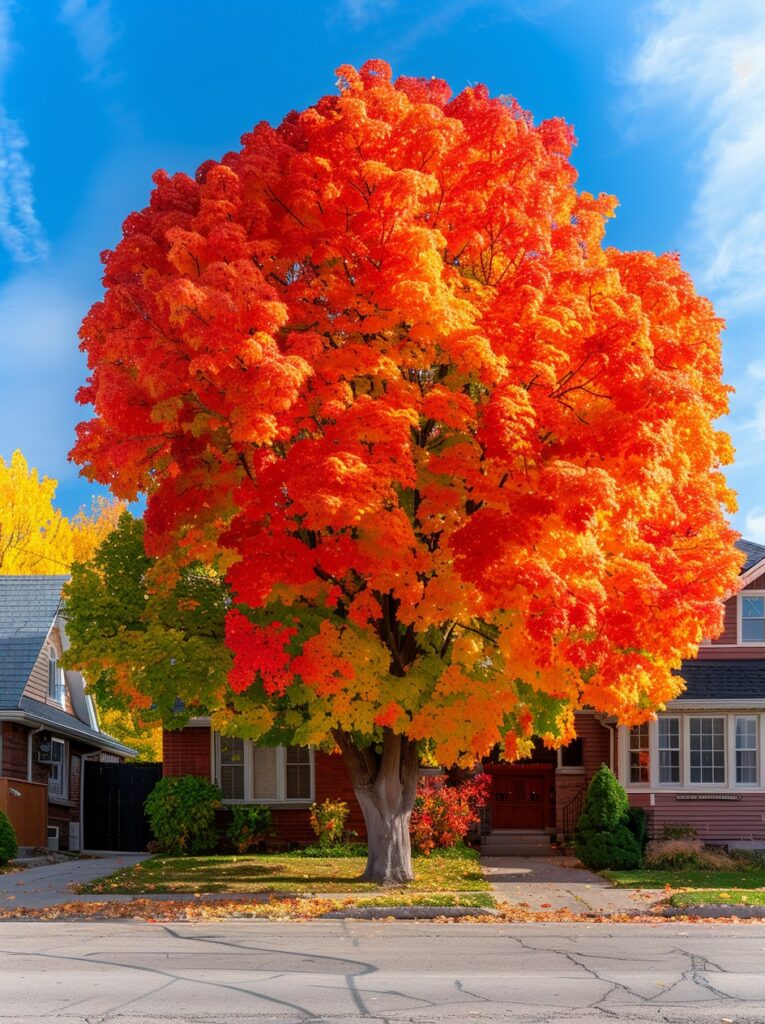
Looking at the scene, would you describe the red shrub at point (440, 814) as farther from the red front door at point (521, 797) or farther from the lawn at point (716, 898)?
the lawn at point (716, 898)

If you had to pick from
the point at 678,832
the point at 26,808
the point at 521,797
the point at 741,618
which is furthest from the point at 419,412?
the point at 26,808

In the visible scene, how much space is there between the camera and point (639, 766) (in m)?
29.7

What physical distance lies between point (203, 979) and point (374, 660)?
8372mm

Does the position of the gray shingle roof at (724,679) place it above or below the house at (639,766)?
above

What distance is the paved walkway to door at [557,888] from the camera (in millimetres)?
19547

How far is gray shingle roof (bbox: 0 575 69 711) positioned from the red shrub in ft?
36.0

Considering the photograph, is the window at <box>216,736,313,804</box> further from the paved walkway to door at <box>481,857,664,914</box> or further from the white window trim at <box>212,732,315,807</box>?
the paved walkway to door at <box>481,857,664,914</box>

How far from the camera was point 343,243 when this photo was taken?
17.8 meters

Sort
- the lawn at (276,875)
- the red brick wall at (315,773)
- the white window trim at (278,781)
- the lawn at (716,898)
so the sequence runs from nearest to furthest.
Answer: the lawn at (716,898)
the lawn at (276,875)
the red brick wall at (315,773)
the white window trim at (278,781)

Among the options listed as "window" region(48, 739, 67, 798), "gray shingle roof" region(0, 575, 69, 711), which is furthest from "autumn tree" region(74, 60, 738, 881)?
"window" region(48, 739, 67, 798)

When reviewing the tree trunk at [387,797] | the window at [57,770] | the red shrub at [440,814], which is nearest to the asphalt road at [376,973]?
the tree trunk at [387,797]

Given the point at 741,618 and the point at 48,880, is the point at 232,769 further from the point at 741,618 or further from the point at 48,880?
the point at 741,618

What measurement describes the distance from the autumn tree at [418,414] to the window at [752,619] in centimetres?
1080

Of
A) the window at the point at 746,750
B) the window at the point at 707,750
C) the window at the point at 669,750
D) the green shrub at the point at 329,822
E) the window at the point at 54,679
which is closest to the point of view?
the green shrub at the point at 329,822
